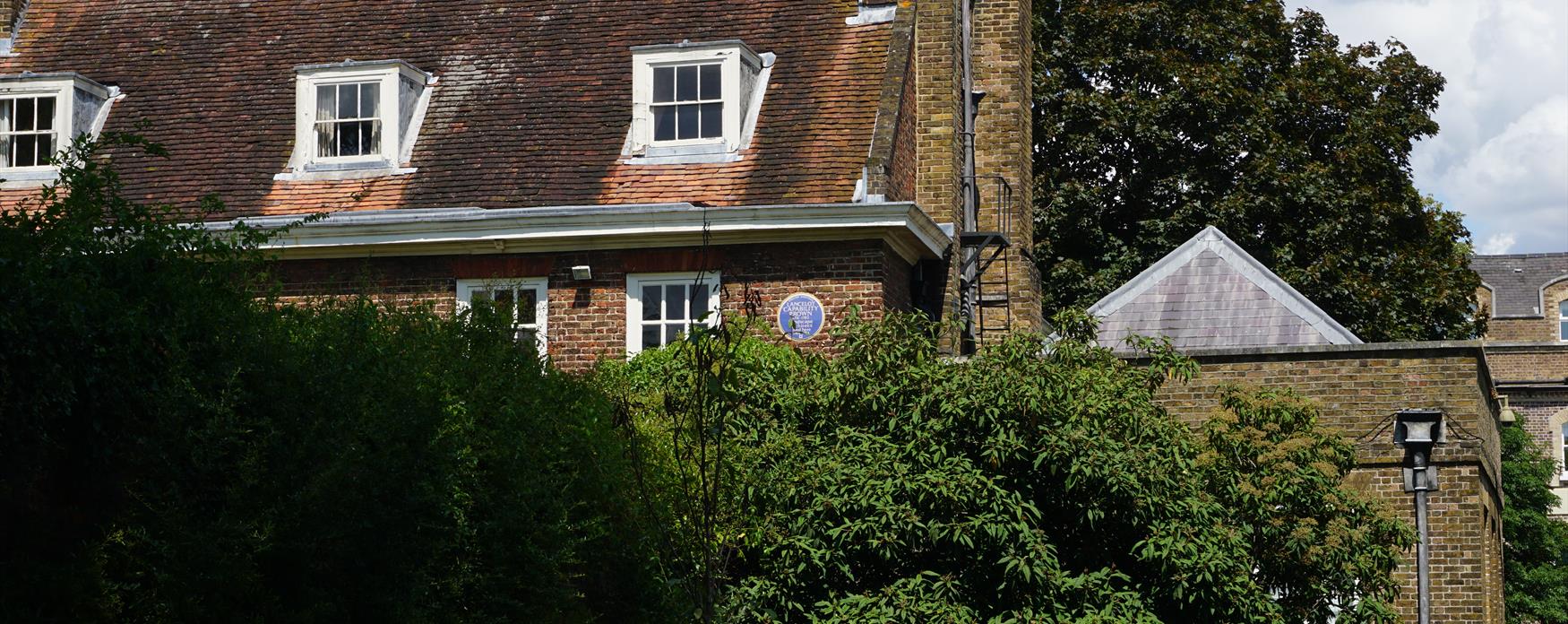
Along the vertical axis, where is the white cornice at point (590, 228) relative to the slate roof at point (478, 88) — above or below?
below

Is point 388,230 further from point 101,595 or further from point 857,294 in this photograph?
point 101,595

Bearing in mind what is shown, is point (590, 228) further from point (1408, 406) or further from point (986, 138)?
point (1408, 406)

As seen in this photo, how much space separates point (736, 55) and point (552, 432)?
9.19 metres

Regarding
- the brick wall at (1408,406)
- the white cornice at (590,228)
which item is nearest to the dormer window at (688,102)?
the white cornice at (590,228)

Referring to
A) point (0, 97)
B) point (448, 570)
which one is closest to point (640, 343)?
point (0, 97)

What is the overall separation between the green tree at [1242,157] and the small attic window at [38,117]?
15.7 meters

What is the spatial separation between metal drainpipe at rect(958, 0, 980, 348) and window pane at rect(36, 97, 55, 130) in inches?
393

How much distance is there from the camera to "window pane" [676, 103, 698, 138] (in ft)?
61.3

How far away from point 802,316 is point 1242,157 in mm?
14887

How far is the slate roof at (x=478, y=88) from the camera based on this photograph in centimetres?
1833

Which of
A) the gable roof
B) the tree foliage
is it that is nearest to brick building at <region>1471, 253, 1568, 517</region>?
the gable roof

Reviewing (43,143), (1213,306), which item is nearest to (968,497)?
(1213,306)

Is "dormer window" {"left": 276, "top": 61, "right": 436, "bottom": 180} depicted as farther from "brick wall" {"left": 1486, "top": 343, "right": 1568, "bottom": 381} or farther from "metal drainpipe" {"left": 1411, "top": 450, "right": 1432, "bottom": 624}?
"brick wall" {"left": 1486, "top": 343, "right": 1568, "bottom": 381}

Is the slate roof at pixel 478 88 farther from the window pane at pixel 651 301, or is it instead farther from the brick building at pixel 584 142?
the window pane at pixel 651 301
